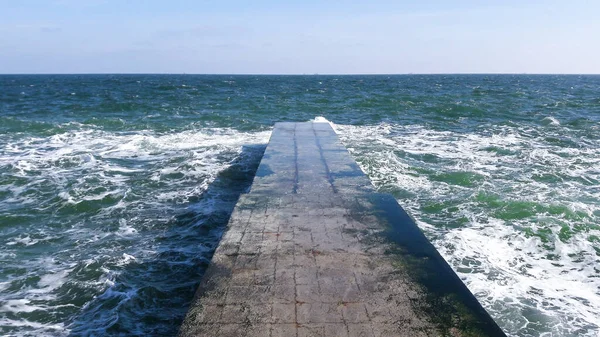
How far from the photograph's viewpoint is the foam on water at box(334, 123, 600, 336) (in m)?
6.13

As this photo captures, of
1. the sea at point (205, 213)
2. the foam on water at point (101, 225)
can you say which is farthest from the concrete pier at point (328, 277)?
the foam on water at point (101, 225)

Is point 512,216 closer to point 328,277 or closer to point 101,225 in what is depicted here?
point 328,277

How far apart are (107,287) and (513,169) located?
461 inches

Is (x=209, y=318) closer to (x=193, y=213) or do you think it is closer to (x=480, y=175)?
(x=193, y=213)

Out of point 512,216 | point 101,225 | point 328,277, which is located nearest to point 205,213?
point 101,225

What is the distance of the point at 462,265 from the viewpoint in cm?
716

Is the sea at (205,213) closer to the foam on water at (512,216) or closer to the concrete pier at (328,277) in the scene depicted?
the foam on water at (512,216)

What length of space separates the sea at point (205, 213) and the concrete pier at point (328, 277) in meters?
1.25

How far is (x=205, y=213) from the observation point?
380 inches

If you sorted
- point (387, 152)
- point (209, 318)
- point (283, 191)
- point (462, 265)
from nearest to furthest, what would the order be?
1. point (209, 318)
2. point (462, 265)
3. point (283, 191)
4. point (387, 152)

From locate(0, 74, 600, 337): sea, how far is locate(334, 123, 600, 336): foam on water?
3cm

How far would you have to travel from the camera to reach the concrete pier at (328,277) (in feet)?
13.9

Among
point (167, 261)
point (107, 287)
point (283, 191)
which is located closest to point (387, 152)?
point (283, 191)

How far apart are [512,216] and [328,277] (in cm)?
593
